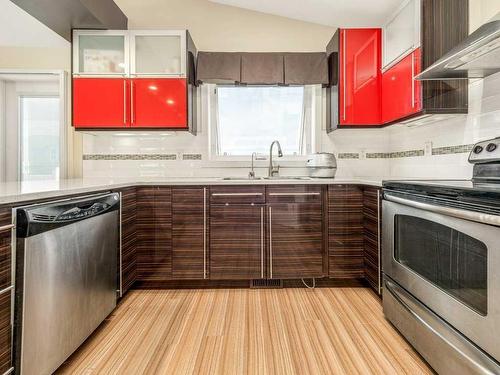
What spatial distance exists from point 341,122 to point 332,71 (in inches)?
19.7

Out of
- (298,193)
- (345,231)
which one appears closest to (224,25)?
(298,193)

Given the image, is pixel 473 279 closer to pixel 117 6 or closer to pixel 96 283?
pixel 96 283

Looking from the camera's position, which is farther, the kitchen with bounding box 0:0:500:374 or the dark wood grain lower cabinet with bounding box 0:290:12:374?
the kitchen with bounding box 0:0:500:374

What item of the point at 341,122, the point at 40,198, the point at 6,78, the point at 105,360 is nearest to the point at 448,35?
the point at 341,122

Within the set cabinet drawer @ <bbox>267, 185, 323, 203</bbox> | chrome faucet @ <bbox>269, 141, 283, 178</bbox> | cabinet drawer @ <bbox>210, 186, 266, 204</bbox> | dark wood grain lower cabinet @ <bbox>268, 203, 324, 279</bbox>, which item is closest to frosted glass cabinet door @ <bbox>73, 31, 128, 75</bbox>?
cabinet drawer @ <bbox>210, 186, 266, 204</bbox>

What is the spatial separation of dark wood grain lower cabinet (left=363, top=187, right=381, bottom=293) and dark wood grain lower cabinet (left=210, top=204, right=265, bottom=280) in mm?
798

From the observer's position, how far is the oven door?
101cm

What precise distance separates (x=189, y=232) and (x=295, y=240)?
841 mm

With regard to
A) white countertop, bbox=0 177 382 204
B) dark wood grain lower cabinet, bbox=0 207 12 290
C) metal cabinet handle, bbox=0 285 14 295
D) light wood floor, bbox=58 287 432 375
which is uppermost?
white countertop, bbox=0 177 382 204

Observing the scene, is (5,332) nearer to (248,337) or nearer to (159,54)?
(248,337)

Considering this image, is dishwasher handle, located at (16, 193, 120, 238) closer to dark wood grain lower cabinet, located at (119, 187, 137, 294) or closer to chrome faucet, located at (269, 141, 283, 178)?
dark wood grain lower cabinet, located at (119, 187, 137, 294)

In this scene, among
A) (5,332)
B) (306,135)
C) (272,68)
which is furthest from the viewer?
(306,135)

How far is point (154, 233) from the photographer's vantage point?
239 cm

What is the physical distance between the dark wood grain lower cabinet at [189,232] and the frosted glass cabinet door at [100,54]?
1243mm
